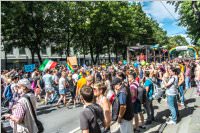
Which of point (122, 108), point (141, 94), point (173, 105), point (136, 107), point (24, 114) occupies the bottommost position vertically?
point (173, 105)

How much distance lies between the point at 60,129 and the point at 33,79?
25.1 feet

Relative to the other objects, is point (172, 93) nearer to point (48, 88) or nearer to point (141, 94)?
point (141, 94)

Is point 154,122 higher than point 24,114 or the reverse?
the reverse

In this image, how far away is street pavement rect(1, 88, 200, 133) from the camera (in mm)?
9656

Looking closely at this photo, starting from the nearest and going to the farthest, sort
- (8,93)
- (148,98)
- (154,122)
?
(148,98) < (154,122) < (8,93)

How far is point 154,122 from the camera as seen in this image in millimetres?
10656

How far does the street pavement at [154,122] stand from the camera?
31.7 feet

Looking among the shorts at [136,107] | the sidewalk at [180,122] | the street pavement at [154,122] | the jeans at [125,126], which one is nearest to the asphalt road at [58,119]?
the street pavement at [154,122]

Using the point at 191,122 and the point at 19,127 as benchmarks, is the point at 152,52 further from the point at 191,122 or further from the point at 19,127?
the point at 19,127

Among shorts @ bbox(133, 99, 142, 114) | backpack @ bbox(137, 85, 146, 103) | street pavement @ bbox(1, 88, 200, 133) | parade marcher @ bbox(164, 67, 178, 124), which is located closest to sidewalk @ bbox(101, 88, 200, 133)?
street pavement @ bbox(1, 88, 200, 133)

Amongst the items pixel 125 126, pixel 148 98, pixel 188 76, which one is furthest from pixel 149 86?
pixel 188 76

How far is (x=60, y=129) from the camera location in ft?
34.4

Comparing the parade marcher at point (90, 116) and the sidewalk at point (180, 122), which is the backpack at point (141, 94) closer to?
the sidewalk at point (180, 122)

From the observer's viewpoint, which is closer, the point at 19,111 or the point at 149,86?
the point at 19,111
